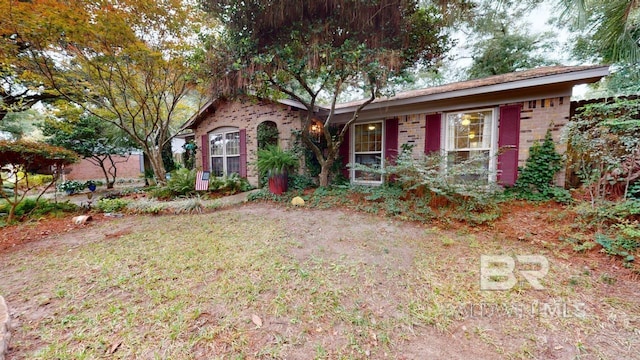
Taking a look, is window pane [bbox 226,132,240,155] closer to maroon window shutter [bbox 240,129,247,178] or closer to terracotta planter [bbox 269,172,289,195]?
maroon window shutter [bbox 240,129,247,178]

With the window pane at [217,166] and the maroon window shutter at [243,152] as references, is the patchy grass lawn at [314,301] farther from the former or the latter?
the window pane at [217,166]

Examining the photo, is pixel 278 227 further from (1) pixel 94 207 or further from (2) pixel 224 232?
(1) pixel 94 207

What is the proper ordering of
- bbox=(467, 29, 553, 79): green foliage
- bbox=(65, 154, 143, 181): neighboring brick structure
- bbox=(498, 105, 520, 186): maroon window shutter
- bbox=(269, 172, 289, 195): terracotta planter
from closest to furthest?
bbox=(498, 105, 520, 186): maroon window shutter < bbox=(269, 172, 289, 195): terracotta planter < bbox=(467, 29, 553, 79): green foliage < bbox=(65, 154, 143, 181): neighboring brick structure

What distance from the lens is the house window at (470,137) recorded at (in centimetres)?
525

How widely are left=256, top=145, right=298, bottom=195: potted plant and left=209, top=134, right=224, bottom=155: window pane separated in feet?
11.7

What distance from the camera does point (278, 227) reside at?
3.97 m

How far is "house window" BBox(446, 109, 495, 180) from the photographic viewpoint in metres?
5.25

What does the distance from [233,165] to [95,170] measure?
11.4 m

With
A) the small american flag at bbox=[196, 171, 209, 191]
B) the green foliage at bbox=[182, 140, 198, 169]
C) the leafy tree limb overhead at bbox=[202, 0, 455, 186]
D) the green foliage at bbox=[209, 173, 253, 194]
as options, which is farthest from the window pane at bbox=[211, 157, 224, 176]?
the leafy tree limb overhead at bbox=[202, 0, 455, 186]

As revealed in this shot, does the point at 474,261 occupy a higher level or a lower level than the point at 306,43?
lower

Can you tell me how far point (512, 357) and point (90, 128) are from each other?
13.0m

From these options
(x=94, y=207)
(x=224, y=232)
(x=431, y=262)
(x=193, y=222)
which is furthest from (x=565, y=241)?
(x=94, y=207)

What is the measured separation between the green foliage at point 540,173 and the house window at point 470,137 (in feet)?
2.10

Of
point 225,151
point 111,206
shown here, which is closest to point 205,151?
point 225,151
